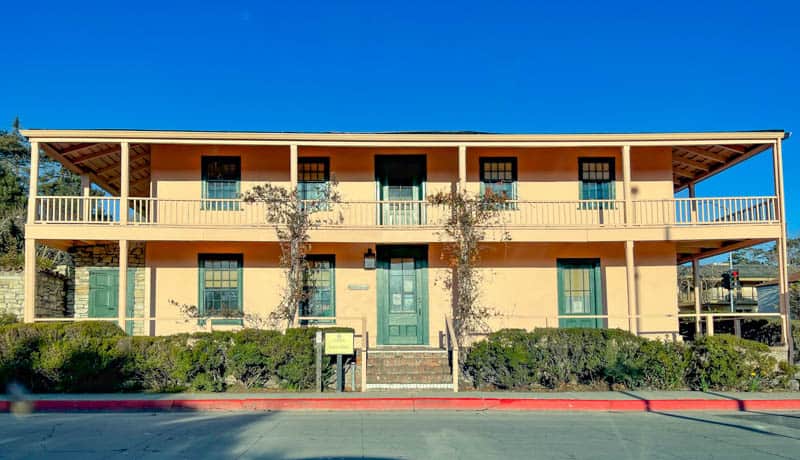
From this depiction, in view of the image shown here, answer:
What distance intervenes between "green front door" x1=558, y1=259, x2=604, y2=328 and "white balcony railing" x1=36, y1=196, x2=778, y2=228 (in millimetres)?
1153

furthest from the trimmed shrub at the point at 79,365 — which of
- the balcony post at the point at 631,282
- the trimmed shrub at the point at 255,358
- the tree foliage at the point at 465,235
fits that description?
the balcony post at the point at 631,282

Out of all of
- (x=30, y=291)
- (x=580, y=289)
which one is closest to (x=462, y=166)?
(x=580, y=289)

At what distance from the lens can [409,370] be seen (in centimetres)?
1491

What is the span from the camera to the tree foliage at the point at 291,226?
51.3 ft

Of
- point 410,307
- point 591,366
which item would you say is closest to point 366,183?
point 410,307

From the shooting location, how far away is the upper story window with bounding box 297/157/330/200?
59.7ft

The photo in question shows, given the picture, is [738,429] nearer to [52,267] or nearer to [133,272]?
[133,272]

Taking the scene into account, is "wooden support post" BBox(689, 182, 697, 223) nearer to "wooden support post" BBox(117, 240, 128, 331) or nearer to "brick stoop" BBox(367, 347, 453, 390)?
"brick stoop" BBox(367, 347, 453, 390)

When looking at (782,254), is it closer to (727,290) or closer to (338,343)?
(338,343)

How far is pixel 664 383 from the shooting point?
45.8 ft

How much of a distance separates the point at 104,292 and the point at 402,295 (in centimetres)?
765

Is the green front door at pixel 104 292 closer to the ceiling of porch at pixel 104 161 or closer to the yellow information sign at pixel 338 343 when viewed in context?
the ceiling of porch at pixel 104 161

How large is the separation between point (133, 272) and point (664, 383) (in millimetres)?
12806

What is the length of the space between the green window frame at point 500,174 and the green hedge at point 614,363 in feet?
17.5
